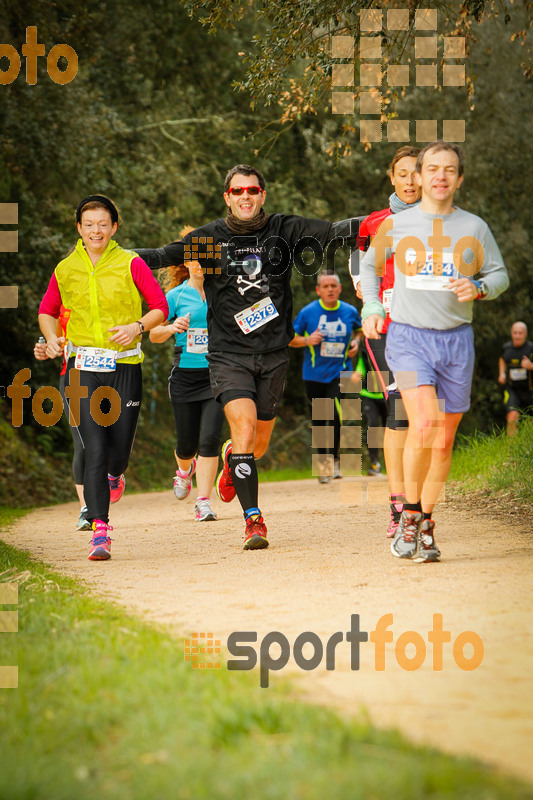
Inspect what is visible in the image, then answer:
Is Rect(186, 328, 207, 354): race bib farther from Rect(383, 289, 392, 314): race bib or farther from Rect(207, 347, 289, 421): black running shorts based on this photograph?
Rect(383, 289, 392, 314): race bib

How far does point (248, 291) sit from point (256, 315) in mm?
176

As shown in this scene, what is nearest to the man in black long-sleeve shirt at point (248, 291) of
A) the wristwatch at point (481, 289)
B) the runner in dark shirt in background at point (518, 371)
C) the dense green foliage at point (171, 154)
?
the wristwatch at point (481, 289)

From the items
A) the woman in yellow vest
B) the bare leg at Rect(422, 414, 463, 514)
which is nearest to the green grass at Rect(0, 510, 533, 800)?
the bare leg at Rect(422, 414, 463, 514)

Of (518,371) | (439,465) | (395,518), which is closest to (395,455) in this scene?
(395,518)

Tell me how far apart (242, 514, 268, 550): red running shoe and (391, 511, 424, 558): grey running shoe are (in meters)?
1.06

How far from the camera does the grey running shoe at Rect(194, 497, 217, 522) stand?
9.28 m

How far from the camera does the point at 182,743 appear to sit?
265 centimetres

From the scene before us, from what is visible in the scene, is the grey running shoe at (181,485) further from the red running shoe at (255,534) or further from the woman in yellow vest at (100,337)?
the red running shoe at (255,534)

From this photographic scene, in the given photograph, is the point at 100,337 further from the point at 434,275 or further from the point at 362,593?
the point at 362,593

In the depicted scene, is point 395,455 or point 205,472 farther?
point 205,472

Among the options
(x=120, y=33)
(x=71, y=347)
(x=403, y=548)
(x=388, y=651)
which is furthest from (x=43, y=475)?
(x=388, y=651)

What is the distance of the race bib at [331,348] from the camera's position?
12.3 m

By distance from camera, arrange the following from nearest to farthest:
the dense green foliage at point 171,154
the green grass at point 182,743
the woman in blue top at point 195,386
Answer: the green grass at point 182,743 < the woman in blue top at point 195,386 < the dense green foliage at point 171,154

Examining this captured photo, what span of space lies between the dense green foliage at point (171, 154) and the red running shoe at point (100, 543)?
984cm
